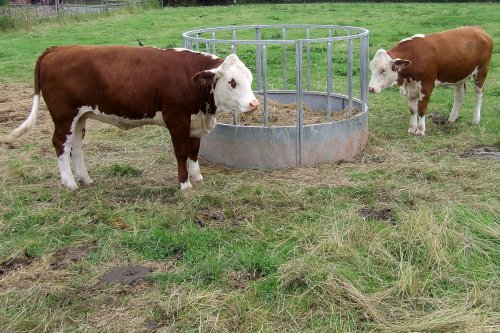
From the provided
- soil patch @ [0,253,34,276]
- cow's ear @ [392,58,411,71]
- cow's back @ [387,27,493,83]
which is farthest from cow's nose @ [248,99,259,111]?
cow's back @ [387,27,493,83]

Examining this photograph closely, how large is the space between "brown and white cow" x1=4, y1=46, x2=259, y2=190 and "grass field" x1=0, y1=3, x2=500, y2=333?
69 cm

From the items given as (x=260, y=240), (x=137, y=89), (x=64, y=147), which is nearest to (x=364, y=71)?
(x=137, y=89)

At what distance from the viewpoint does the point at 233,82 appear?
19.2 feet

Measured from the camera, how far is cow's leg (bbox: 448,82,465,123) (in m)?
8.48

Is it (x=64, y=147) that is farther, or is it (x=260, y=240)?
(x=64, y=147)

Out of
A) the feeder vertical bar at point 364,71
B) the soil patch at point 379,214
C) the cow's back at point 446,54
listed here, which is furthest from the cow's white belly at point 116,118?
the cow's back at point 446,54

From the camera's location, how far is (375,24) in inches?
794

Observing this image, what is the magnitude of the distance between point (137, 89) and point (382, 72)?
3404 mm

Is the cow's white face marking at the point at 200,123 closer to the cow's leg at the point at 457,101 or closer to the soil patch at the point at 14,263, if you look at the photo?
the soil patch at the point at 14,263

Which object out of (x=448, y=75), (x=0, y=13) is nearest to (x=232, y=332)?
(x=448, y=75)

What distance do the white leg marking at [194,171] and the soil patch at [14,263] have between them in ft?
6.83

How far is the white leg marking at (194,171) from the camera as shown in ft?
Answer: 20.9

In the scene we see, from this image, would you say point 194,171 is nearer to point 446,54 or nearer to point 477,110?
point 446,54

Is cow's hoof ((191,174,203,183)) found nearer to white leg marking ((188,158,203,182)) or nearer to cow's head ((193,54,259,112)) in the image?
white leg marking ((188,158,203,182))
